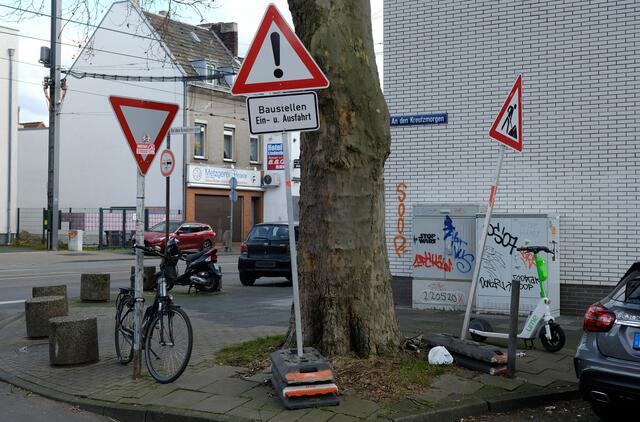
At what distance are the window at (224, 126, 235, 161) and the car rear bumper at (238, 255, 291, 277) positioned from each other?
23329mm

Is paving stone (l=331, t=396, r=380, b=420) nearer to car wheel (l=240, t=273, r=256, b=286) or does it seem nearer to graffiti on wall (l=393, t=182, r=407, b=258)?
graffiti on wall (l=393, t=182, r=407, b=258)

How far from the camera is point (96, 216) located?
3428cm

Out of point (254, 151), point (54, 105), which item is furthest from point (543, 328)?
point (254, 151)

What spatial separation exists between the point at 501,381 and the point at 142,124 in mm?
4391

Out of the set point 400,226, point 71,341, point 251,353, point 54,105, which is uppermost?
point 54,105

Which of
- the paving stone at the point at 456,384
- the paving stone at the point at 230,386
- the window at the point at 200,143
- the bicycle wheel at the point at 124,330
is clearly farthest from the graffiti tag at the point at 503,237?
the window at the point at 200,143

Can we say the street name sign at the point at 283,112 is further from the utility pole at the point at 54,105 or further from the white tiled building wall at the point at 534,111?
the utility pole at the point at 54,105

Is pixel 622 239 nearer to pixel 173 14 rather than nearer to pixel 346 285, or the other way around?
pixel 346 285

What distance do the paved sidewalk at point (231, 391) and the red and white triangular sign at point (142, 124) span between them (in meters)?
2.16

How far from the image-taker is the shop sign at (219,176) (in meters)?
35.8

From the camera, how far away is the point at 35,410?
19.1 feet

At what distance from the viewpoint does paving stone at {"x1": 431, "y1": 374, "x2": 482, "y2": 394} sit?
19.5 ft

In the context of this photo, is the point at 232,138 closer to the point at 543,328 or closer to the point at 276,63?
the point at 543,328

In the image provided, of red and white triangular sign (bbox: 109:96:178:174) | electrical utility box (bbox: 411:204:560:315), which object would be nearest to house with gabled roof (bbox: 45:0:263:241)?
electrical utility box (bbox: 411:204:560:315)
